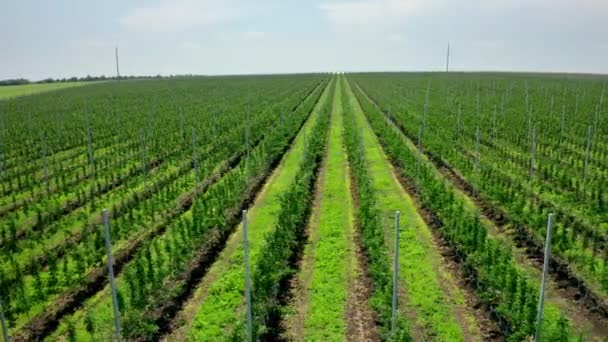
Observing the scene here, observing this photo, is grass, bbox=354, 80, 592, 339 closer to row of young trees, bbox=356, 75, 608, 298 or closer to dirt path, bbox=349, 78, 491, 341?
row of young trees, bbox=356, 75, 608, 298

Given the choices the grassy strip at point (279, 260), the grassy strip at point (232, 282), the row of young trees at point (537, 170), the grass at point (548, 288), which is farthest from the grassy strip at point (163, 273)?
the row of young trees at point (537, 170)

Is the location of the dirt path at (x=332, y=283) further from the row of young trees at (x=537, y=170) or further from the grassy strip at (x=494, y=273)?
the row of young trees at (x=537, y=170)

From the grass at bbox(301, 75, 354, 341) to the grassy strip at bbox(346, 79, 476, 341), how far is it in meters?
1.22

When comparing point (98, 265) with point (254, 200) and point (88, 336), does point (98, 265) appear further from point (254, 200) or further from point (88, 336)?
point (254, 200)

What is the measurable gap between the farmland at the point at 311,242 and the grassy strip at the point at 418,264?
42mm

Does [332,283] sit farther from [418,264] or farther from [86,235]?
[86,235]

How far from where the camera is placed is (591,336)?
8781 mm

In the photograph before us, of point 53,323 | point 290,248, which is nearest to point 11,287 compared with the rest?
point 53,323

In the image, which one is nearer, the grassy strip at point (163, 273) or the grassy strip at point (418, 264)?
the grassy strip at point (163, 273)

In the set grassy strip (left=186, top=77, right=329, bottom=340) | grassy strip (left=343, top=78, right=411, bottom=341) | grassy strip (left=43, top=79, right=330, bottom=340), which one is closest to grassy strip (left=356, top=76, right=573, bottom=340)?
grassy strip (left=343, top=78, right=411, bottom=341)

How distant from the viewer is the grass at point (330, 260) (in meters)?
9.32

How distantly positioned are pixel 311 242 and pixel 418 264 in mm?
2897

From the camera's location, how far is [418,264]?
11719 millimetres

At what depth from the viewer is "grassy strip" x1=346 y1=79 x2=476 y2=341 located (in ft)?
30.2
